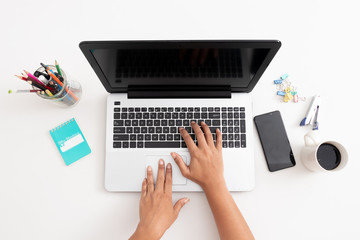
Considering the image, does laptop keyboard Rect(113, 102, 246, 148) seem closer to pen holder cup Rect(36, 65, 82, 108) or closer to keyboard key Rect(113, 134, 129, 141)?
keyboard key Rect(113, 134, 129, 141)

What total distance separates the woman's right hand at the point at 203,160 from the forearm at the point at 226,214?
21 millimetres

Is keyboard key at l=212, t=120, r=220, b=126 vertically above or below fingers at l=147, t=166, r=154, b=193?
above

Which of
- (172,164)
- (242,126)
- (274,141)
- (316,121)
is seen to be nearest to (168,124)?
(172,164)

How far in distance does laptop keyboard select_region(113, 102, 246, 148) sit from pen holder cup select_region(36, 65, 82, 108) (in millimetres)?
141

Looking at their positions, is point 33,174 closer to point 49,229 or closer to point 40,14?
point 49,229

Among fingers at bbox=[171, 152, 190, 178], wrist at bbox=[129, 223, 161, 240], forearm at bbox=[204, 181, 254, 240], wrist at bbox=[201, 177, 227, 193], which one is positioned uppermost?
fingers at bbox=[171, 152, 190, 178]

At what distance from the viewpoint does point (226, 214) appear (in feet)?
2.23

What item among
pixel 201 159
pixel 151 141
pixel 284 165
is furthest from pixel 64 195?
pixel 284 165

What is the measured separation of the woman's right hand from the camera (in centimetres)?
71

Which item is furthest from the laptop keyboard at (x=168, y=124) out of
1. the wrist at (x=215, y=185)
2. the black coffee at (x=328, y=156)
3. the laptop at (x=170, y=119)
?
the black coffee at (x=328, y=156)

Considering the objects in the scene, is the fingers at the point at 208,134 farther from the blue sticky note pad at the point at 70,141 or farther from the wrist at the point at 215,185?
the blue sticky note pad at the point at 70,141

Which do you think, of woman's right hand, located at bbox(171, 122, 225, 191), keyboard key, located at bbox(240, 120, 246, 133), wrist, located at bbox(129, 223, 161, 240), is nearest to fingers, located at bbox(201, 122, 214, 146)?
woman's right hand, located at bbox(171, 122, 225, 191)

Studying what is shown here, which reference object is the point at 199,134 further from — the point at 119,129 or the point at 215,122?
the point at 119,129

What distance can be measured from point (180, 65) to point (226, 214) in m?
0.45
